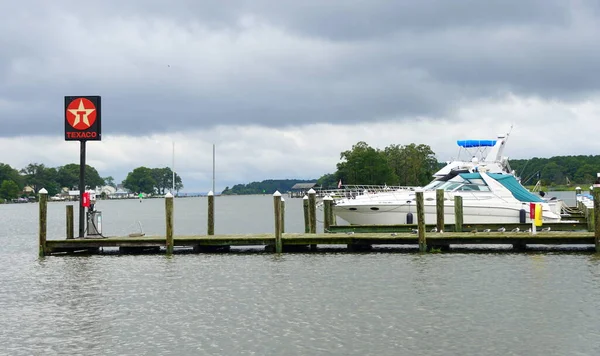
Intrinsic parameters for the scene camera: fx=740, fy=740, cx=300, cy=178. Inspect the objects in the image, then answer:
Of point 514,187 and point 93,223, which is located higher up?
point 514,187

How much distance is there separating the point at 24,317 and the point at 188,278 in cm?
651

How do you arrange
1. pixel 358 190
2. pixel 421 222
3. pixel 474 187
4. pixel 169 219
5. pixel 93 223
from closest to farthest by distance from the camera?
pixel 421 222 < pixel 169 219 < pixel 93 223 < pixel 474 187 < pixel 358 190

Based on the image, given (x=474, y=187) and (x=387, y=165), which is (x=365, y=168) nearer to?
(x=387, y=165)

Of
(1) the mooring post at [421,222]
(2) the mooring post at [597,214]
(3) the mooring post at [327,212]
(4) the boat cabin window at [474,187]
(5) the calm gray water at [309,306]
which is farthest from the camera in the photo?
(4) the boat cabin window at [474,187]

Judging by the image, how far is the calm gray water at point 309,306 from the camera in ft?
A: 47.0

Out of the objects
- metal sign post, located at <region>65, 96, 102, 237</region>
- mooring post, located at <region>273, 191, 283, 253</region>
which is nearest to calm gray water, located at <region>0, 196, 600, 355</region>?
mooring post, located at <region>273, 191, 283, 253</region>

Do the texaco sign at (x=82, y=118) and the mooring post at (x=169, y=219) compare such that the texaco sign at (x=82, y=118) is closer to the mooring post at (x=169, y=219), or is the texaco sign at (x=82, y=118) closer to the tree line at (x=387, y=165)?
the mooring post at (x=169, y=219)

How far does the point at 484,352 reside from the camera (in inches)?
530

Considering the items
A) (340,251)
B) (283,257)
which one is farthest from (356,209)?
(283,257)

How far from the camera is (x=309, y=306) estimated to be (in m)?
18.1

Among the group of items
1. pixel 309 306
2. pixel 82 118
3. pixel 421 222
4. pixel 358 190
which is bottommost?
pixel 309 306

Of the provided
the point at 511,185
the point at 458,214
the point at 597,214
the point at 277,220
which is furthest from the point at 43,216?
the point at 511,185

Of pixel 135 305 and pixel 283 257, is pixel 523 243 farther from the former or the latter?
pixel 135 305

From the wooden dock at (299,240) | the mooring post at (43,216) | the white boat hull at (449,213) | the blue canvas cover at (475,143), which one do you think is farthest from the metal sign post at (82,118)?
the blue canvas cover at (475,143)
